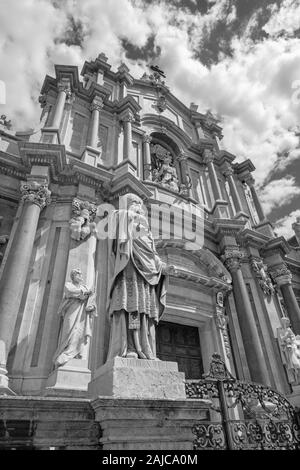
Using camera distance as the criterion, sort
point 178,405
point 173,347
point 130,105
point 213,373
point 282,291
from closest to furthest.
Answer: point 178,405, point 213,373, point 173,347, point 282,291, point 130,105

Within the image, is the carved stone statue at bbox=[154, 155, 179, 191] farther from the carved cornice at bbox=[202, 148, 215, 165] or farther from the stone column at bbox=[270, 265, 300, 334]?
the stone column at bbox=[270, 265, 300, 334]

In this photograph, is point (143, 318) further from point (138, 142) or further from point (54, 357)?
point (138, 142)

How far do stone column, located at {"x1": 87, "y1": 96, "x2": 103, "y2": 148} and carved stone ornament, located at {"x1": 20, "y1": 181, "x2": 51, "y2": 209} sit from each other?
121 inches

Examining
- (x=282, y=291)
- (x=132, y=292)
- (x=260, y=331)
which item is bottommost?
(x=132, y=292)

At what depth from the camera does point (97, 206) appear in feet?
29.9

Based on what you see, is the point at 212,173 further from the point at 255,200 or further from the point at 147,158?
the point at 147,158

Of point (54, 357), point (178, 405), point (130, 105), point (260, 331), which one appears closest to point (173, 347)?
point (260, 331)

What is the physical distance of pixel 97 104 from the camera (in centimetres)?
1212

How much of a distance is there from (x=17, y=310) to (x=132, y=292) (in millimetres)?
2973

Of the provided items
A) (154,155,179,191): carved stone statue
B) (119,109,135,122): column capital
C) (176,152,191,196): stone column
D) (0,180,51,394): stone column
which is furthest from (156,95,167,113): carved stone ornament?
(0,180,51,394): stone column

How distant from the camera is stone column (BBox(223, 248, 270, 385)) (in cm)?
881

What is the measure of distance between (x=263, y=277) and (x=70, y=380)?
7882 millimetres

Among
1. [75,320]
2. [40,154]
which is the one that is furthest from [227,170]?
[75,320]

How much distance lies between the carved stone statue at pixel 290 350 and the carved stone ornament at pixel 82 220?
→ 21.6 feet
